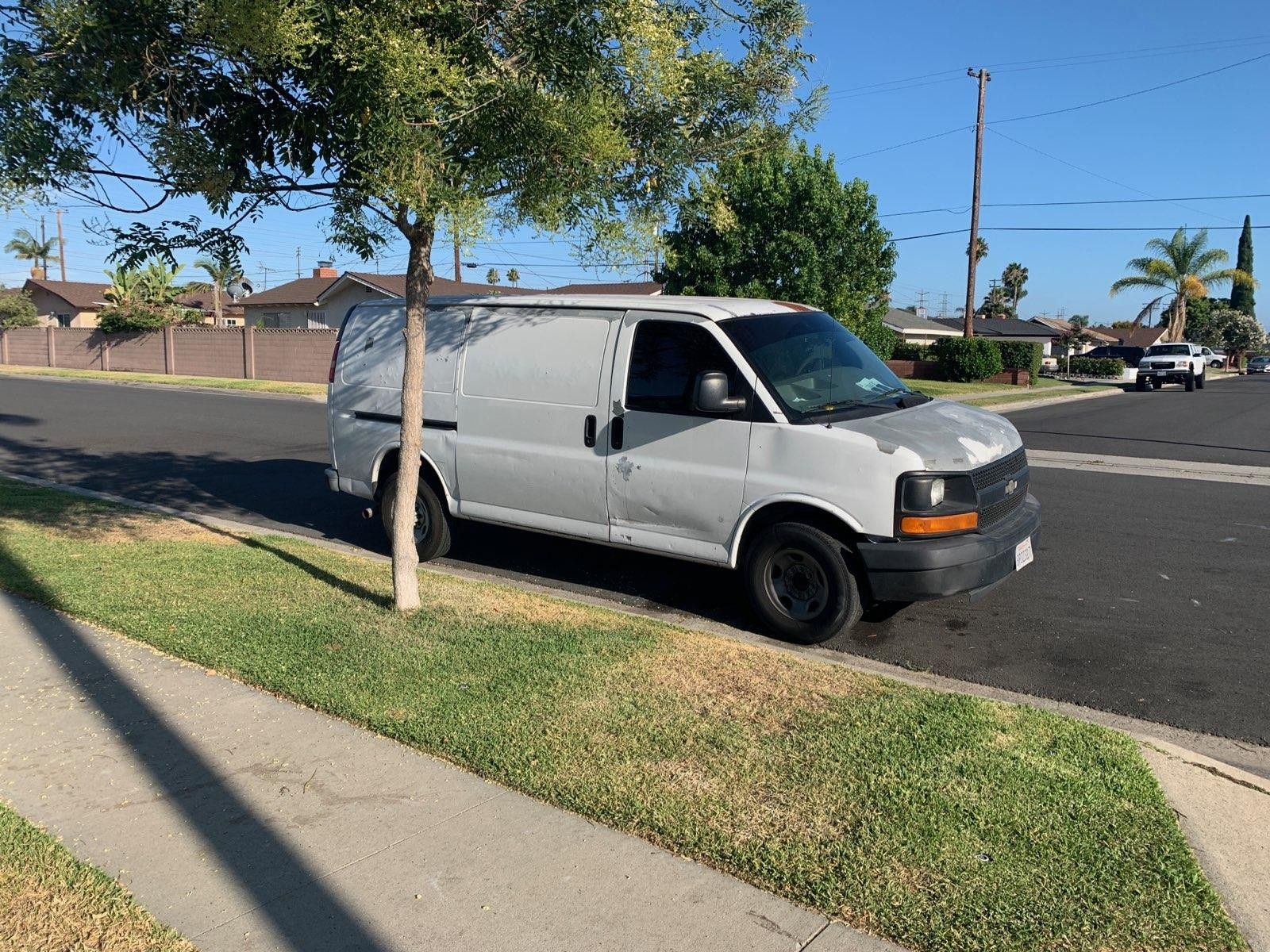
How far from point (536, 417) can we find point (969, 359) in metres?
30.8

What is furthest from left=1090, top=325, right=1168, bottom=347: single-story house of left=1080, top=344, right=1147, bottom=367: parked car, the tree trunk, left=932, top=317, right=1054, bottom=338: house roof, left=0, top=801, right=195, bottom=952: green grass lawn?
left=0, top=801, right=195, bottom=952: green grass lawn

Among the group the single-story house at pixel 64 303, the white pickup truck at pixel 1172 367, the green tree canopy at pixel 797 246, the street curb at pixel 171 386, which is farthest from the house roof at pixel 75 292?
the white pickup truck at pixel 1172 367

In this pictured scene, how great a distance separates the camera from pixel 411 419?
6016 millimetres

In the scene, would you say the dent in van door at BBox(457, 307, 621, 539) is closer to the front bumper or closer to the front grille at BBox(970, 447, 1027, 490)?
the front bumper

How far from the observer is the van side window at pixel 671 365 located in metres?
6.18

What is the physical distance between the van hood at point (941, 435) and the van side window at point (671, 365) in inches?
35.1

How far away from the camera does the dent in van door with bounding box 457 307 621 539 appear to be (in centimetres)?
663

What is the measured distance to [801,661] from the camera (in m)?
5.36

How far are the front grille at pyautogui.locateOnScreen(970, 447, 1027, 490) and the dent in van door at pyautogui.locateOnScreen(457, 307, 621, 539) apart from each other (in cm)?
228

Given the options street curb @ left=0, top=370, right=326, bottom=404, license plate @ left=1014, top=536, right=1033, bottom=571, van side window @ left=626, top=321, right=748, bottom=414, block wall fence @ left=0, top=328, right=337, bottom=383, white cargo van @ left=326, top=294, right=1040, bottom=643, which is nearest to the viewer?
white cargo van @ left=326, top=294, right=1040, bottom=643

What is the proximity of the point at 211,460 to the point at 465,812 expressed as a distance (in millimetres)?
11193

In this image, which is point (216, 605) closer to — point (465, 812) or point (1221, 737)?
point (465, 812)

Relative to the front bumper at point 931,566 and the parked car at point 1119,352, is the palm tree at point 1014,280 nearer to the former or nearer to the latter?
the parked car at point 1119,352

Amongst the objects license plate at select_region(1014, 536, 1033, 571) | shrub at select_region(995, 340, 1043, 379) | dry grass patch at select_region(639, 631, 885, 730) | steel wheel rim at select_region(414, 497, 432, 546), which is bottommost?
dry grass patch at select_region(639, 631, 885, 730)
